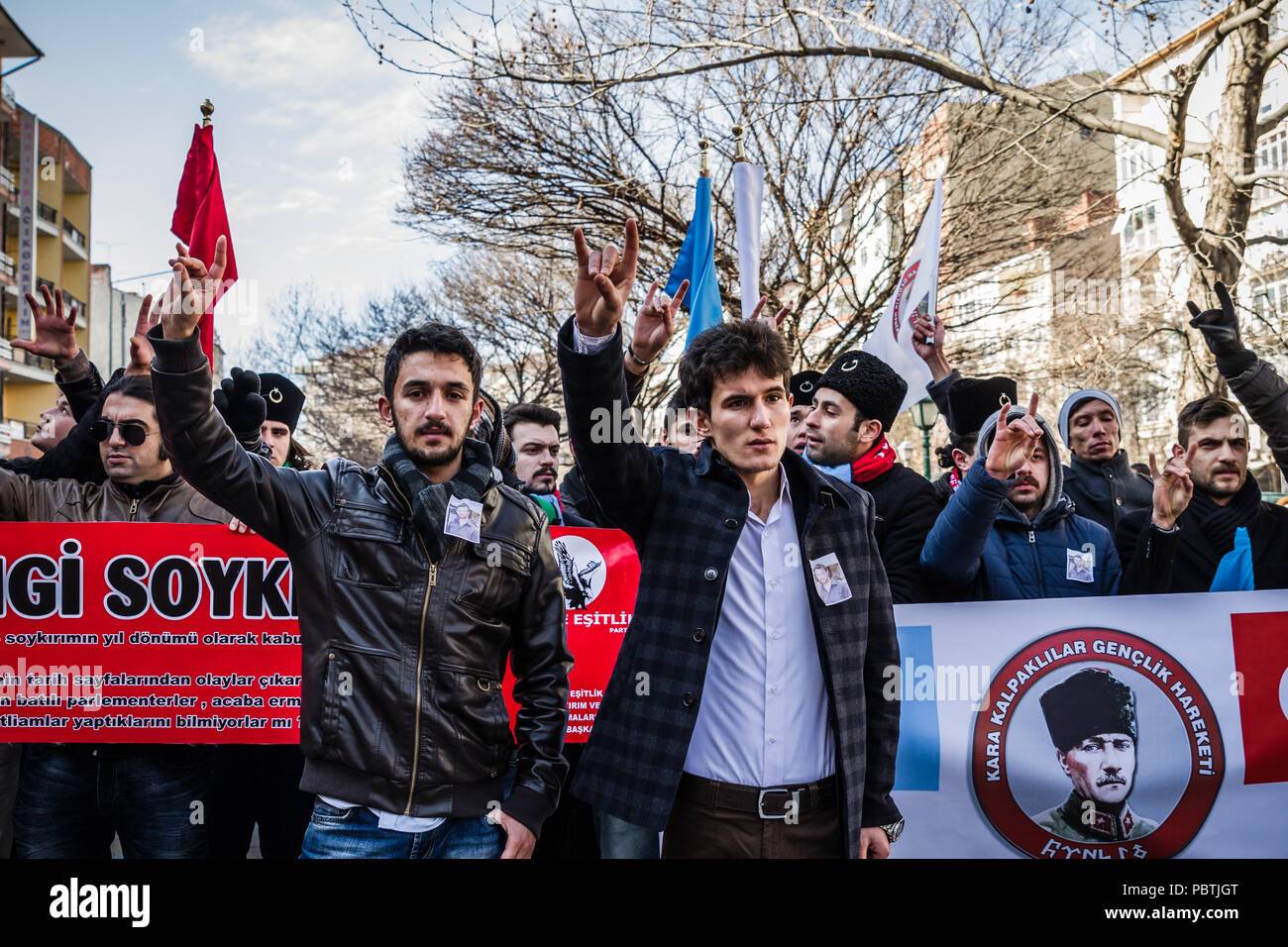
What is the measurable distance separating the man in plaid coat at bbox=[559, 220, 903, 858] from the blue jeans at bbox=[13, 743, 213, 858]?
1.79 metres

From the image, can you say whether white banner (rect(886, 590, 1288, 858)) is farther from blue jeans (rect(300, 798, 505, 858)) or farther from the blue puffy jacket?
blue jeans (rect(300, 798, 505, 858))

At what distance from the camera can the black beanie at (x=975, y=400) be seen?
17.0ft

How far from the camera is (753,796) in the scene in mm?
2785

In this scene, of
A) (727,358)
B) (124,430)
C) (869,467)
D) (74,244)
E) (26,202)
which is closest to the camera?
(727,358)

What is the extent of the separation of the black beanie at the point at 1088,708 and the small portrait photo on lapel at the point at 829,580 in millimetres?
1764

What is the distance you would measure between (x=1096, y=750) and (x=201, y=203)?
530cm

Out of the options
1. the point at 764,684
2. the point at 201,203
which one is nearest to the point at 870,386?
the point at 764,684

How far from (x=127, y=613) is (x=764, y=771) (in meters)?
2.95

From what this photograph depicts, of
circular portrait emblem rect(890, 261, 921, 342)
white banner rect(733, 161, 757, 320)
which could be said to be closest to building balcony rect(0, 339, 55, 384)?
white banner rect(733, 161, 757, 320)

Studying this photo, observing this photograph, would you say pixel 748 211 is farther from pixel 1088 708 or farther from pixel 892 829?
pixel 892 829

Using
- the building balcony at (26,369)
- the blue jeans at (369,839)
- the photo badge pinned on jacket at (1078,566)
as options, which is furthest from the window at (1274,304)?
the building balcony at (26,369)

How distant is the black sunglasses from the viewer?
159 inches

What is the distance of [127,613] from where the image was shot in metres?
4.34

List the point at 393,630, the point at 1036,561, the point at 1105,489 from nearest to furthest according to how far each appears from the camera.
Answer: the point at 393,630 < the point at 1036,561 < the point at 1105,489
